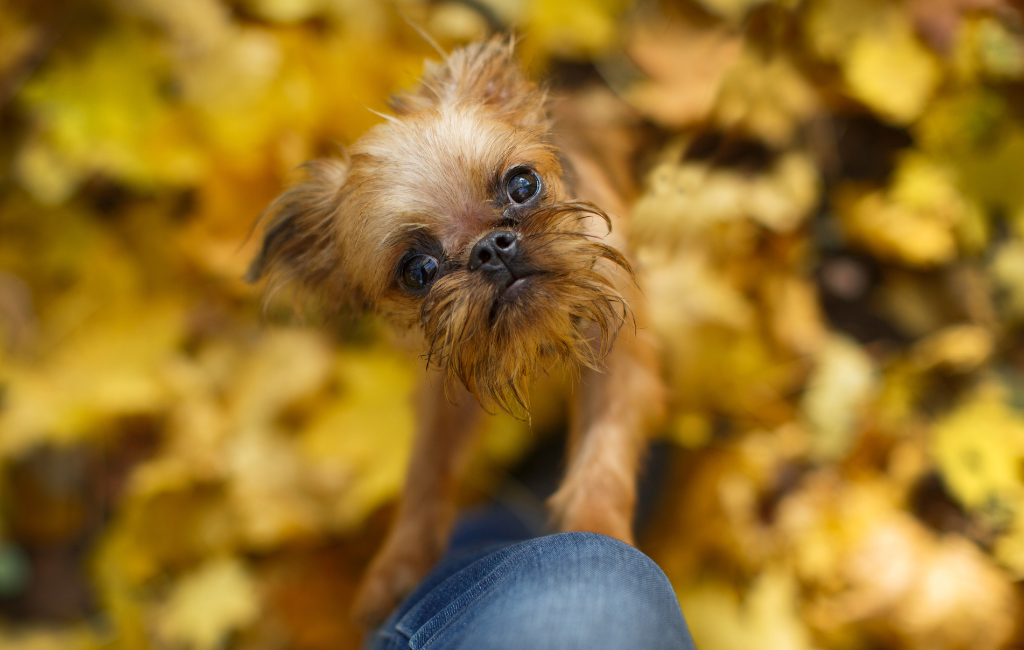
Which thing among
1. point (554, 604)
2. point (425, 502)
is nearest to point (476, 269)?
point (554, 604)

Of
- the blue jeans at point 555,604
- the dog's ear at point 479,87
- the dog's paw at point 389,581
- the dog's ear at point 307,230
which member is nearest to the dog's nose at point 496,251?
the dog's ear at point 479,87

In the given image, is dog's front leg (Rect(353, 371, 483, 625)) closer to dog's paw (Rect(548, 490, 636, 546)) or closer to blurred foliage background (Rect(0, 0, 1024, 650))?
blurred foliage background (Rect(0, 0, 1024, 650))

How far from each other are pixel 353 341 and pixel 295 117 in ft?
3.12

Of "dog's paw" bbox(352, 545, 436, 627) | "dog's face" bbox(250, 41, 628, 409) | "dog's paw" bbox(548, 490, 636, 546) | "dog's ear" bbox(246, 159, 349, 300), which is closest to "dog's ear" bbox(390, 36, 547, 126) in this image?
"dog's face" bbox(250, 41, 628, 409)

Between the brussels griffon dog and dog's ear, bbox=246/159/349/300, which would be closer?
the brussels griffon dog

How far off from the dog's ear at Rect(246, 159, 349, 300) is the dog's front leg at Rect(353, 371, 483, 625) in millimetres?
472

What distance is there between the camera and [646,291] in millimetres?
1936

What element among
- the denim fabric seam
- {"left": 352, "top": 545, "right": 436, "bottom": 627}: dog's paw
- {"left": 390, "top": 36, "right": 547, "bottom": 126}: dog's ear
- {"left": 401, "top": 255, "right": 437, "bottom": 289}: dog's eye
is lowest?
{"left": 352, "top": 545, "right": 436, "bottom": 627}: dog's paw

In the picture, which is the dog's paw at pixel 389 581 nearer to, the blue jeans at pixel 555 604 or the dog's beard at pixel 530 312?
the blue jeans at pixel 555 604

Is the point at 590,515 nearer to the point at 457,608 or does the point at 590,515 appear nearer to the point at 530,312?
the point at 457,608

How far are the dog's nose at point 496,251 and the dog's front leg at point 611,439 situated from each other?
0.49 meters

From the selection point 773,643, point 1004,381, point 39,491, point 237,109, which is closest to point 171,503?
point 39,491

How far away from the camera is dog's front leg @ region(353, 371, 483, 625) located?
5.67ft

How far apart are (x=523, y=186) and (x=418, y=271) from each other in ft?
1.13
